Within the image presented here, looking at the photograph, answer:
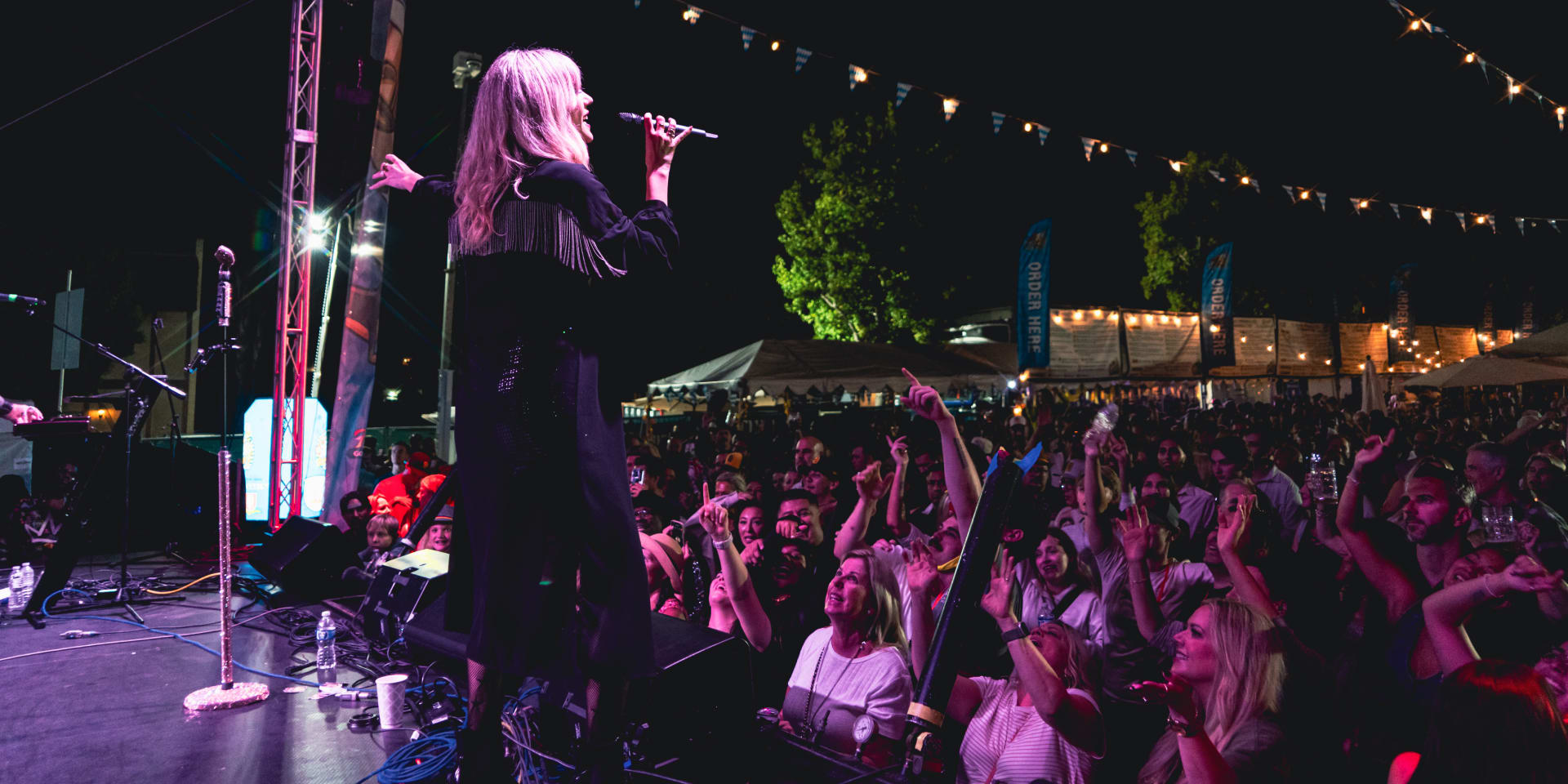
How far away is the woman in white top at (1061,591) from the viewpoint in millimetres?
3822

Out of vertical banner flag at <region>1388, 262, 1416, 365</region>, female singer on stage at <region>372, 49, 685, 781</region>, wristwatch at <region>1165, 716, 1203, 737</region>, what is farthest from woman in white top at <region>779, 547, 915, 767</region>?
vertical banner flag at <region>1388, 262, 1416, 365</region>

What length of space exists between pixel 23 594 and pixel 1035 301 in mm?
13658

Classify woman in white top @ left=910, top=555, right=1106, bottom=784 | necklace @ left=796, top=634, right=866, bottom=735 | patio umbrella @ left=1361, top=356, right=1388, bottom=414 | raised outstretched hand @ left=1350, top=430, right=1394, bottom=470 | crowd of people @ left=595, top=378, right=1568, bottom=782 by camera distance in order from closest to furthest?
crowd of people @ left=595, top=378, right=1568, bottom=782, woman in white top @ left=910, top=555, right=1106, bottom=784, necklace @ left=796, top=634, right=866, bottom=735, raised outstretched hand @ left=1350, top=430, right=1394, bottom=470, patio umbrella @ left=1361, top=356, right=1388, bottom=414

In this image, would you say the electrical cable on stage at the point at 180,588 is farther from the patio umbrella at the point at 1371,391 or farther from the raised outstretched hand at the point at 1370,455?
the patio umbrella at the point at 1371,391

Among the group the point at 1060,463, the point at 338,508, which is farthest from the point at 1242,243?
the point at 338,508

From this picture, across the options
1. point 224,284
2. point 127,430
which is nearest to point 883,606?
point 224,284

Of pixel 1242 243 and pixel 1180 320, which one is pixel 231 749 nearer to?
pixel 1180 320

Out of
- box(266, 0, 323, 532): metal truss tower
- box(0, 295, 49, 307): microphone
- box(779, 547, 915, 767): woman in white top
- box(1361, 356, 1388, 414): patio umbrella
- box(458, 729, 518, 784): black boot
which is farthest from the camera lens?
box(1361, 356, 1388, 414): patio umbrella

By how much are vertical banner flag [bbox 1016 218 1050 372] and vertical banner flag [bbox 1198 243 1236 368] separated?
6.06 meters

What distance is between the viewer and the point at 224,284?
3875 millimetres

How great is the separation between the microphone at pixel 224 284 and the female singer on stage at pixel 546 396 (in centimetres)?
273

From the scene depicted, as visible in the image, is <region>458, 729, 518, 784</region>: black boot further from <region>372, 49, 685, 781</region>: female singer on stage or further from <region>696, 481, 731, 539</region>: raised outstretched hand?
<region>696, 481, 731, 539</region>: raised outstretched hand

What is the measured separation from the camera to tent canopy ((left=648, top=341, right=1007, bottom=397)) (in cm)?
1491

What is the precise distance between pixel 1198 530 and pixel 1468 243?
40551 mm
